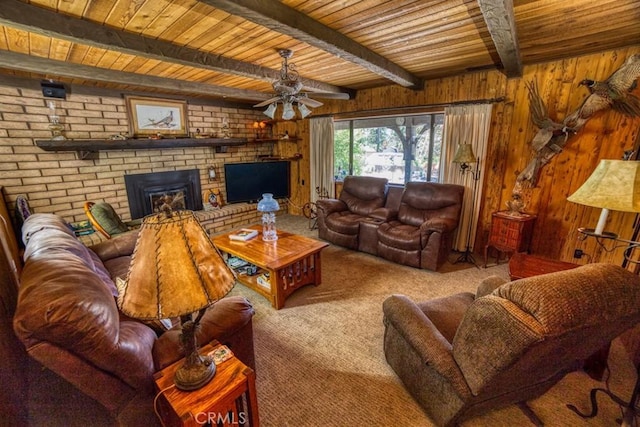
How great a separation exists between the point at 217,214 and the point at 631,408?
15.7ft

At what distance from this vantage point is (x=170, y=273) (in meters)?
0.86

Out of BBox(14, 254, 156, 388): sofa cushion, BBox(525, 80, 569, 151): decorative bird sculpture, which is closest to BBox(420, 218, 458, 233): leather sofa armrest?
BBox(525, 80, 569, 151): decorative bird sculpture

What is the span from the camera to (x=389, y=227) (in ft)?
11.6

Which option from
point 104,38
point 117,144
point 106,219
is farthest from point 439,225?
point 117,144

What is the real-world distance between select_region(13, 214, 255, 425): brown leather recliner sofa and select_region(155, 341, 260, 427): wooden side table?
0.08m

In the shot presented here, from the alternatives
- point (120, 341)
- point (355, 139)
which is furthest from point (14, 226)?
point (355, 139)

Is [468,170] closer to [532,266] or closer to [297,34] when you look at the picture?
[532,266]

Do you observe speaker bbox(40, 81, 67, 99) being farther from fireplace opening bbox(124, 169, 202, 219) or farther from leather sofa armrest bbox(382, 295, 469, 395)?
leather sofa armrest bbox(382, 295, 469, 395)

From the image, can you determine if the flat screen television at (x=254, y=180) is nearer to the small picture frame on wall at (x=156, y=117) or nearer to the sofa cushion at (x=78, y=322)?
the small picture frame on wall at (x=156, y=117)

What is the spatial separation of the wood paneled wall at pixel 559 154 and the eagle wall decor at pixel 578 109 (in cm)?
11

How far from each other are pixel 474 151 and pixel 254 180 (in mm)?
3708

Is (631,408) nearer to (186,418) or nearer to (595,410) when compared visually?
(595,410)

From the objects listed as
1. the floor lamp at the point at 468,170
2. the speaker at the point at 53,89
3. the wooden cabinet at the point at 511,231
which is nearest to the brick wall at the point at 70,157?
the speaker at the point at 53,89

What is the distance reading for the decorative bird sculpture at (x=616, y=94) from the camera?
231 centimetres
